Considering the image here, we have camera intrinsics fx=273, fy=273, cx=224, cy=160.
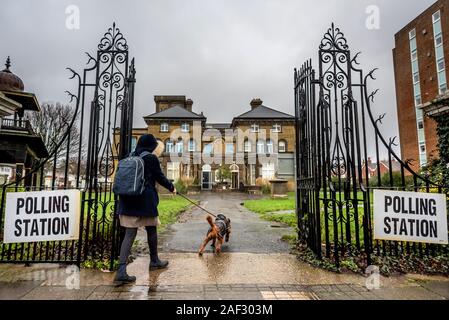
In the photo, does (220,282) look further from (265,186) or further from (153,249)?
(265,186)

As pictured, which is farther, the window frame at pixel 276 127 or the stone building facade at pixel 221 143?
the window frame at pixel 276 127

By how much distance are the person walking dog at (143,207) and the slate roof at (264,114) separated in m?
35.3

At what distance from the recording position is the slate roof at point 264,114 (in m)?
38.9

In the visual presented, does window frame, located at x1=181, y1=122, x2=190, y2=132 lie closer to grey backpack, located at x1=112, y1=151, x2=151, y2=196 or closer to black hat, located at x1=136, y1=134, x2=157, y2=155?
black hat, located at x1=136, y1=134, x2=157, y2=155

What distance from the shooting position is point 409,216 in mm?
4062

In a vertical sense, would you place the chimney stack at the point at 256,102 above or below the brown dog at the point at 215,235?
above

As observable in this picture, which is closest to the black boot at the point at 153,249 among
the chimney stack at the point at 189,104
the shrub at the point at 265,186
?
the shrub at the point at 265,186

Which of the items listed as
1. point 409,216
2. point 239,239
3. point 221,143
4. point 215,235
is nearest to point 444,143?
point 409,216

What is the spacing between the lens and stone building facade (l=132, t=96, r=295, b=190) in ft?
124

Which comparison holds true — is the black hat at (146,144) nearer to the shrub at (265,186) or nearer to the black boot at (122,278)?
the black boot at (122,278)

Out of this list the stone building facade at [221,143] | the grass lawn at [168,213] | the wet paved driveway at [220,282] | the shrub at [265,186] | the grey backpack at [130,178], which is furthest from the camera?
the stone building facade at [221,143]

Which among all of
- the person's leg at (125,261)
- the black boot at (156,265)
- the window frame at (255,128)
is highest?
the window frame at (255,128)
